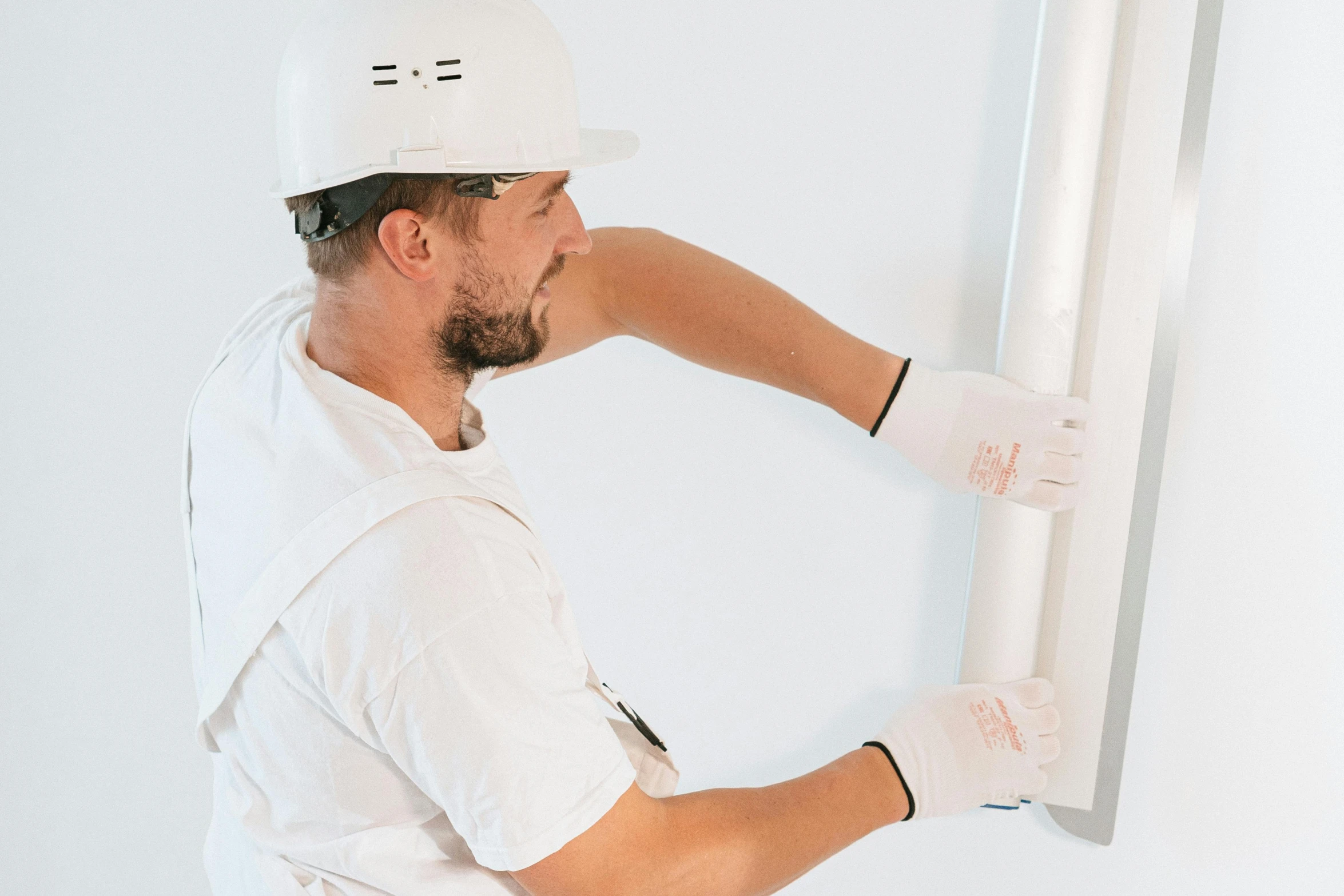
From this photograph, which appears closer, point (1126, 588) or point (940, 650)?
point (1126, 588)

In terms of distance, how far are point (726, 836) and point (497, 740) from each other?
0.84 ft

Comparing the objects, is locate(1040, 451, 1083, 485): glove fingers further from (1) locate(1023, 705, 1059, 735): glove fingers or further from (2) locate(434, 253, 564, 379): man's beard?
(2) locate(434, 253, 564, 379): man's beard

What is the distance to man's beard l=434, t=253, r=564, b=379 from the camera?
95cm

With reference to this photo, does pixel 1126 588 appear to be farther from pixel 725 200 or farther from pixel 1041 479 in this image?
pixel 725 200

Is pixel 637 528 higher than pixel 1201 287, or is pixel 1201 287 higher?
pixel 1201 287

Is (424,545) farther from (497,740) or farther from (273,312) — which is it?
(273,312)

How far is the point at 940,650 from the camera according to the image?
1.25 m

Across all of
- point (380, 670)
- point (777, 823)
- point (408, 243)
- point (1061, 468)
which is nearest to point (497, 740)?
point (380, 670)

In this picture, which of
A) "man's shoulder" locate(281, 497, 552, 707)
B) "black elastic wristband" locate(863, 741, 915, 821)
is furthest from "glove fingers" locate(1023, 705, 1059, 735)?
"man's shoulder" locate(281, 497, 552, 707)

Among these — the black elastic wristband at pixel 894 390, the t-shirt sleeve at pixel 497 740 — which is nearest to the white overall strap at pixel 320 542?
the t-shirt sleeve at pixel 497 740

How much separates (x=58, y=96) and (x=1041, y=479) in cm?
135

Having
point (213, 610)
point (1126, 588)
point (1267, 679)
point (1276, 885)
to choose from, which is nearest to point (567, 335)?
point (213, 610)

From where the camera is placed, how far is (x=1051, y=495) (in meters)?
1.11

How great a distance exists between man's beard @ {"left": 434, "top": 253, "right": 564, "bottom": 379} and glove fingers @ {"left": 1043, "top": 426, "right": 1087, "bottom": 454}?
0.52 meters
